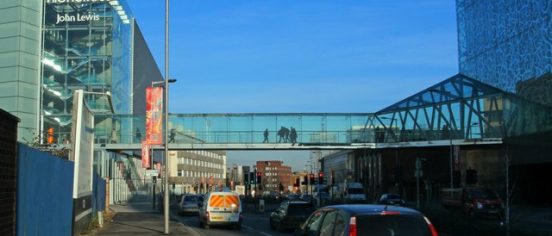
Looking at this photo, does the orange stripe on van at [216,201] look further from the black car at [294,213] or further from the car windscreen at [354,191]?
the car windscreen at [354,191]

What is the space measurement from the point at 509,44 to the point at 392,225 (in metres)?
59.6

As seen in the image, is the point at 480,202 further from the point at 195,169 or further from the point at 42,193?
the point at 195,169

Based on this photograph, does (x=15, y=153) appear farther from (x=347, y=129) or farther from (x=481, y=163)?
(x=481, y=163)

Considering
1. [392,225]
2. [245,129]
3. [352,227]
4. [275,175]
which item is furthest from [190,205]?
[275,175]

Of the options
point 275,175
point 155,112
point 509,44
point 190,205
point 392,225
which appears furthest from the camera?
point 275,175

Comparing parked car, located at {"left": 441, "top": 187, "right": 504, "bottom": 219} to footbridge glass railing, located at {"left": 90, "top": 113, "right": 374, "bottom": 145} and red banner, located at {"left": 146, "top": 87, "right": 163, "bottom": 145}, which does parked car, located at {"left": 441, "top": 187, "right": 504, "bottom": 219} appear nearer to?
red banner, located at {"left": 146, "top": 87, "right": 163, "bottom": 145}

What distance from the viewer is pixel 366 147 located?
6231 cm

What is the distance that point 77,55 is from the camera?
2534 inches

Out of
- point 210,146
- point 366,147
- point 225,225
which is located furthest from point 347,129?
point 225,225

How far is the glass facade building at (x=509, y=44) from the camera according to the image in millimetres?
56781

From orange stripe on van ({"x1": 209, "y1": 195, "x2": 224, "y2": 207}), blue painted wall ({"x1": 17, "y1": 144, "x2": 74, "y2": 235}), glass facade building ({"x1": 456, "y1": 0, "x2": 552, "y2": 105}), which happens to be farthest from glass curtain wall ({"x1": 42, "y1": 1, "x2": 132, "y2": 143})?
blue painted wall ({"x1": 17, "y1": 144, "x2": 74, "y2": 235})

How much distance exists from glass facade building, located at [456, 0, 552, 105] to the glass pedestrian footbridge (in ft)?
10.3

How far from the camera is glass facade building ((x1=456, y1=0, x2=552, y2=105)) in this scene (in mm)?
56781

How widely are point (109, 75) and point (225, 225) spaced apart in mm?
37568
